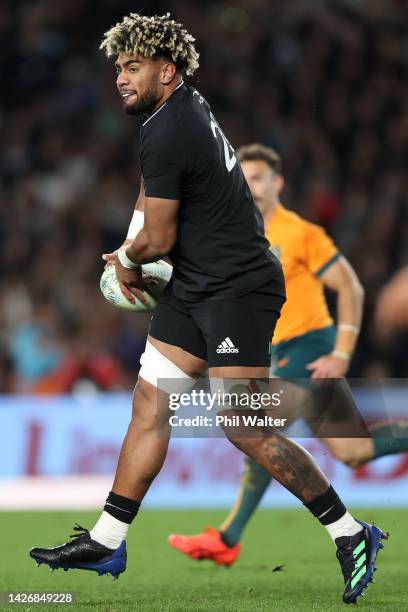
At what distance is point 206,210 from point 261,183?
224 centimetres

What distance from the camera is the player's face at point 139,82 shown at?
5.49 meters

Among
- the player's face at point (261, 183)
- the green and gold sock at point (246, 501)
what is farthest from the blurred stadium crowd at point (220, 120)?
the green and gold sock at point (246, 501)

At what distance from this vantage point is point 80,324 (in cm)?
1370

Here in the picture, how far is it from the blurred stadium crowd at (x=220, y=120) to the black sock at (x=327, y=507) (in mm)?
8532

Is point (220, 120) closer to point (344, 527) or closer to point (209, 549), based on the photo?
point (209, 549)

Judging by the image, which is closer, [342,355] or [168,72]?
[168,72]

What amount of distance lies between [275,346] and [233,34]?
916cm

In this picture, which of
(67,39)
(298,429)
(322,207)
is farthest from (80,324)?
(298,429)

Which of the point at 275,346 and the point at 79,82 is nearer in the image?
the point at 275,346

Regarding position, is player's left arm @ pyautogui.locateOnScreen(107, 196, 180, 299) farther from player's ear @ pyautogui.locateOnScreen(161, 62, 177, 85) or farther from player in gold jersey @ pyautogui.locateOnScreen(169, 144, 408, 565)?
player in gold jersey @ pyautogui.locateOnScreen(169, 144, 408, 565)

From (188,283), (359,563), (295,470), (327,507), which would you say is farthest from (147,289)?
(359,563)

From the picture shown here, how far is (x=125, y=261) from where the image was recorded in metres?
5.58

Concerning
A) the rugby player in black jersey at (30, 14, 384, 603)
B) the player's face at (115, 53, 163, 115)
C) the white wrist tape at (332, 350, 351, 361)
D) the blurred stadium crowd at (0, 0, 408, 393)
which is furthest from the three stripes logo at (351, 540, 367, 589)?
the blurred stadium crowd at (0, 0, 408, 393)

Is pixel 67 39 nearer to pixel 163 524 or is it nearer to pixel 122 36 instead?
pixel 163 524
